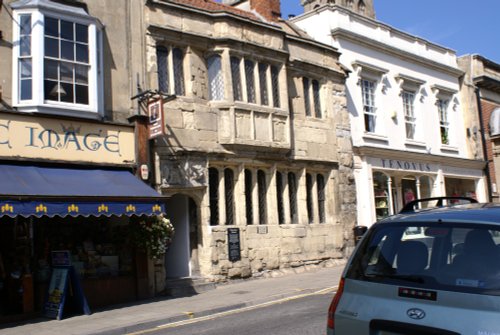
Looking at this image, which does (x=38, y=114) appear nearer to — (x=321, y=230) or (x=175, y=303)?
(x=175, y=303)

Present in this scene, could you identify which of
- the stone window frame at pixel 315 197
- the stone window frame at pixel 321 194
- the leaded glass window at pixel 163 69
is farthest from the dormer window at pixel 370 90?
the leaded glass window at pixel 163 69

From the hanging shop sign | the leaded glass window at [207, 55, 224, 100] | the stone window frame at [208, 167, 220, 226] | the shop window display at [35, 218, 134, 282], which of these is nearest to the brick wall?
the leaded glass window at [207, 55, 224, 100]

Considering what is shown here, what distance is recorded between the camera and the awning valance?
9.48m

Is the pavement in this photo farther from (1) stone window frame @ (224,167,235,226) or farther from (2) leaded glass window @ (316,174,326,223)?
(2) leaded glass window @ (316,174,326,223)

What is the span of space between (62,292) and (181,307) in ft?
7.74

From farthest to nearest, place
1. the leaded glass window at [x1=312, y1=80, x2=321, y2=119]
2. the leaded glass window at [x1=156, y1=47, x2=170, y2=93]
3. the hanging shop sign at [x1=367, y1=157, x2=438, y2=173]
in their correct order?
the hanging shop sign at [x1=367, y1=157, x2=438, y2=173] < the leaded glass window at [x1=312, y1=80, x2=321, y2=119] < the leaded glass window at [x1=156, y1=47, x2=170, y2=93]

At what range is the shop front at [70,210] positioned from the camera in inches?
397

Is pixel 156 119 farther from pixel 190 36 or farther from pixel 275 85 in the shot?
pixel 275 85

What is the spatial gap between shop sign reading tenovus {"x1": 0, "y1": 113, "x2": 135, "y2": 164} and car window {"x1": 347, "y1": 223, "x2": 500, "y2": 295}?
8.82 m

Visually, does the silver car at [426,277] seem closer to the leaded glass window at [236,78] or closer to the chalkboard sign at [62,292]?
the chalkboard sign at [62,292]

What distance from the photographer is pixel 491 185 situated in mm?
25391

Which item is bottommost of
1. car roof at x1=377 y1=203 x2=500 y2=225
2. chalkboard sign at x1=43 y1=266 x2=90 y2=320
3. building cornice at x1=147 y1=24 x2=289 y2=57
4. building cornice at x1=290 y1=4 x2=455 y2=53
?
chalkboard sign at x1=43 y1=266 x2=90 y2=320

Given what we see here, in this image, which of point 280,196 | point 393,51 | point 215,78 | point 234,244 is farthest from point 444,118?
point 234,244

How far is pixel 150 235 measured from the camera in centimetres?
1177
